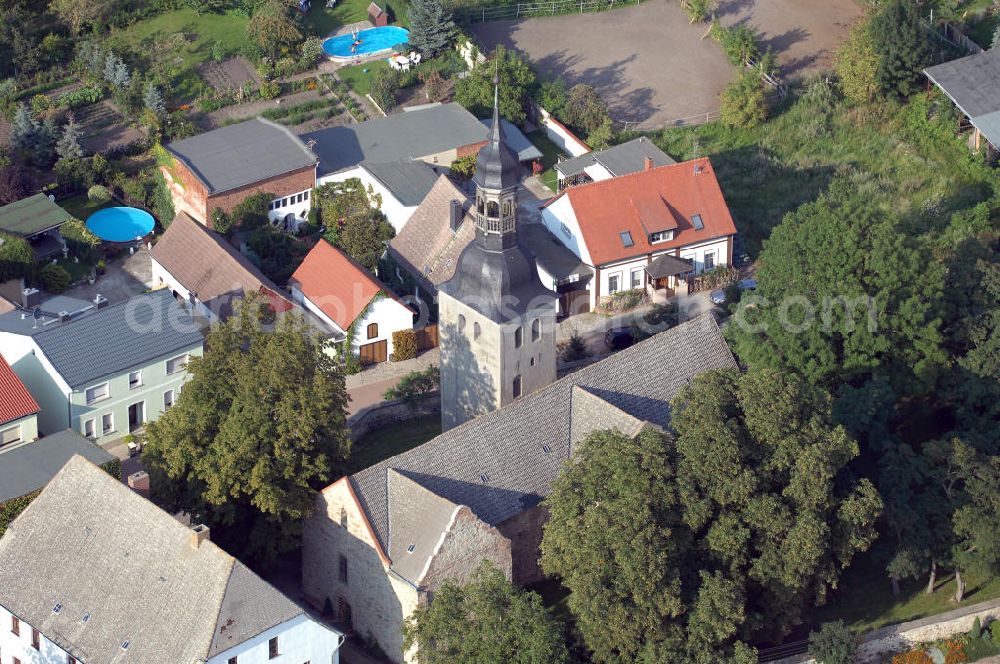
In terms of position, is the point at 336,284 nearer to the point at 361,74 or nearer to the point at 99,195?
the point at 99,195

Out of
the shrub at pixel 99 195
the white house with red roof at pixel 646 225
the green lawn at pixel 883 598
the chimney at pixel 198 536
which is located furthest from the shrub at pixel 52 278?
the green lawn at pixel 883 598

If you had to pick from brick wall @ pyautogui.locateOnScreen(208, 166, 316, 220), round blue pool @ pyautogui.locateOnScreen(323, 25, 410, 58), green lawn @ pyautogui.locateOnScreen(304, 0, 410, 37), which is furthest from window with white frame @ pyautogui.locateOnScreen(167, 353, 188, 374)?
green lawn @ pyautogui.locateOnScreen(304, 0, 410, 37)

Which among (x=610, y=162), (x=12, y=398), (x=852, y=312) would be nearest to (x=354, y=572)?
(x=12, y=398)

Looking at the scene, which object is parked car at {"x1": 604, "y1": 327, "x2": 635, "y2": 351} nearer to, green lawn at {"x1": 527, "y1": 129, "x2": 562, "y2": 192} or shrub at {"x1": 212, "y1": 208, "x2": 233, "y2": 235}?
green lawn at {"x1": 527, "y1": 129, "x2": 562, "y2": 192}

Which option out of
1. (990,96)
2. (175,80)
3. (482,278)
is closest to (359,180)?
(175,80)

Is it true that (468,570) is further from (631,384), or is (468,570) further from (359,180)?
(359,180)
